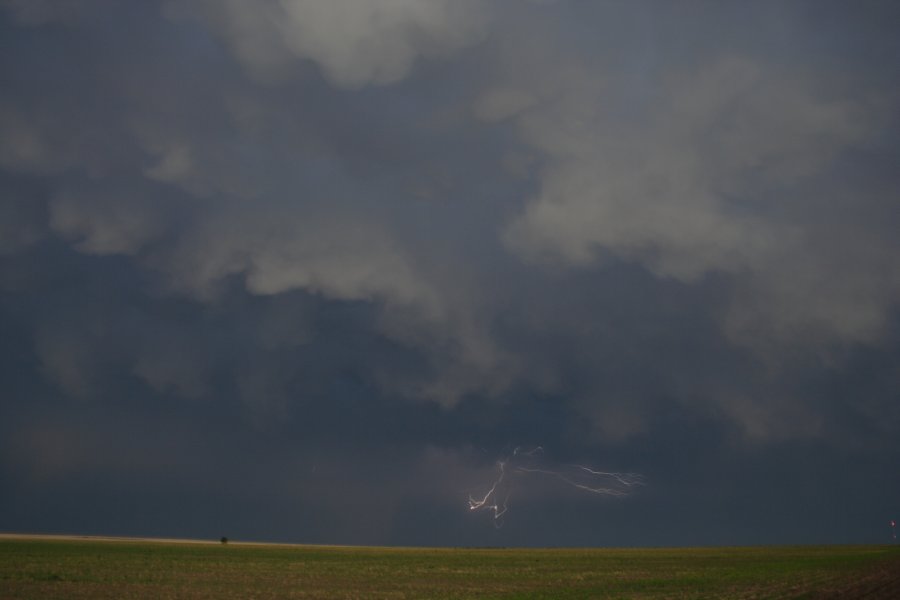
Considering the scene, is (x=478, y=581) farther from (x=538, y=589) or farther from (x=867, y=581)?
(x=867, y=581)

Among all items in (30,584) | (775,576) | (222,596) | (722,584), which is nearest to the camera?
(222,596)

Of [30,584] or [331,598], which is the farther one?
[30,584]

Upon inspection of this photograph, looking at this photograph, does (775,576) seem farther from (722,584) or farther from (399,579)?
(399,579)

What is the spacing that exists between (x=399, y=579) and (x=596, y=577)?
548 inches

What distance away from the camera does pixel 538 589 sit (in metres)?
40.1

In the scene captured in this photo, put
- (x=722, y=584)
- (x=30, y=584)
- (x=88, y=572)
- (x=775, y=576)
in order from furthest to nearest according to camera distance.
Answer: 1. (x=775, y=576)
2. (x=88, y=572)
3. (x=722, y=584)
4. (x=30, y=584)

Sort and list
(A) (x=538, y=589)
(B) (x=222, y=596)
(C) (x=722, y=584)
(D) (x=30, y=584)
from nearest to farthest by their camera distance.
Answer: (B) (x=222, y=596) < (D) (x=30, y=584) < (A) (x=538, y=589) < (C) (x=722, y=584)

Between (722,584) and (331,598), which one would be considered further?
(722,584)

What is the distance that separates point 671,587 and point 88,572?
35.9m

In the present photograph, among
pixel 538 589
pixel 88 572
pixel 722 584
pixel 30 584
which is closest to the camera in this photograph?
pixel 30 584

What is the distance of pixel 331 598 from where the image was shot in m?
34.5

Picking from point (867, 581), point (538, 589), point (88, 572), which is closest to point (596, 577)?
Answer: point (538, 589)

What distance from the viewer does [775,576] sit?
51.6 meters

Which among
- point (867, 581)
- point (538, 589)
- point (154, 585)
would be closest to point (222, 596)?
point (154, 585)
